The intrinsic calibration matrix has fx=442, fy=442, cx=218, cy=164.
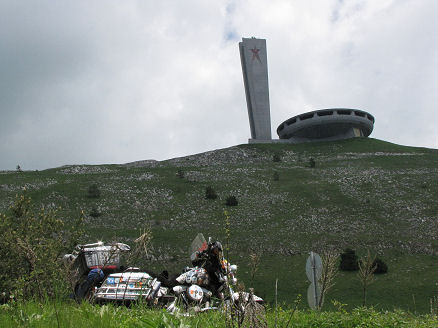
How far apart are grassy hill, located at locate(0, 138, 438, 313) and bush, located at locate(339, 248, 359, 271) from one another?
0.84m

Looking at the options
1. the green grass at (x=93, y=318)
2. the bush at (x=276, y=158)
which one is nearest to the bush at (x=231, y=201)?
the bush at (x=276, y=158)

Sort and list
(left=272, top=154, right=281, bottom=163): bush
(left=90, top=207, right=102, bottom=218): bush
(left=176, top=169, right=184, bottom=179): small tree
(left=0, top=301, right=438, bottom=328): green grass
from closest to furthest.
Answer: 1. (left=0, top=301, right=438, bottom=328): green grass
2. (left=90, top=207, right=102, bottom=218): bush
3. (left=176, top=169, right=184, bottom=179): small tree
4. (left=272, top=154, right=281, bottom=163): bush

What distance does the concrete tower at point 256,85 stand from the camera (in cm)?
9238

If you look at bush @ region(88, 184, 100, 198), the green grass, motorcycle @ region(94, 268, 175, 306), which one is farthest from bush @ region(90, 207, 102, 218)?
the green grass

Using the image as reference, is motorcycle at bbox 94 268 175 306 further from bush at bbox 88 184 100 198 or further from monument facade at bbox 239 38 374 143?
monument facade at bbox 239 38 374 143

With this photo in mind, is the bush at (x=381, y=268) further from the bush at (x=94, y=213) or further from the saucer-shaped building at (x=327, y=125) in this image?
the saucer-shaped building at (x=327, y=125)

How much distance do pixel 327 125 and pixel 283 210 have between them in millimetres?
49119

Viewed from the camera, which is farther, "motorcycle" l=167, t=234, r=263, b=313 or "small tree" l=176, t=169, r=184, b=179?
"small tree" l=176, t=169, r=184, b=179

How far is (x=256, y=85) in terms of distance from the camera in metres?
93.5

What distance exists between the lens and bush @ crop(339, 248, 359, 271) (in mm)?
30188

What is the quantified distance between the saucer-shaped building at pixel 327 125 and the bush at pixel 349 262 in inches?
2367

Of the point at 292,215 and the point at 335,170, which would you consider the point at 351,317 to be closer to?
the point at 292,215

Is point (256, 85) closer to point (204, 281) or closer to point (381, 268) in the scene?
point (381, 268)

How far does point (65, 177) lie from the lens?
5950cm
